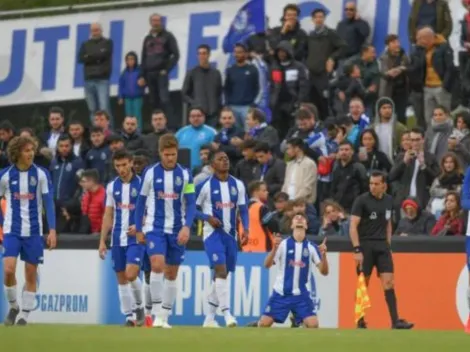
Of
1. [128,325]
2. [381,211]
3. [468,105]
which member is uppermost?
[468,105]

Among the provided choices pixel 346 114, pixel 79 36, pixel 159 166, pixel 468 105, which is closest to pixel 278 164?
pixel 346 114

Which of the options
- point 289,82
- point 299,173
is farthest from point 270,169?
point 289,82

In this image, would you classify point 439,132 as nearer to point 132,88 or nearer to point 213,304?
point 213,304

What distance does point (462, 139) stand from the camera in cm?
2512

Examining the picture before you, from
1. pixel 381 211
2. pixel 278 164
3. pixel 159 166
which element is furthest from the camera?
pixel 278 164

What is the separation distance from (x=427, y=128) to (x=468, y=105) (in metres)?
1.67

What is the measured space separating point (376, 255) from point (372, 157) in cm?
300

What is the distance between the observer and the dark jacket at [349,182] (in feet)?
82.7

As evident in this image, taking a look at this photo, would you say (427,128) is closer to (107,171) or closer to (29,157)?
(107,171)

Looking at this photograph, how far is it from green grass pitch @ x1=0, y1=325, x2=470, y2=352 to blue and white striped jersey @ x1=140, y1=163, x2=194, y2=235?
1354 millimetres

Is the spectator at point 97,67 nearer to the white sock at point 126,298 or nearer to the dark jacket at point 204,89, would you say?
the dark jacket at point 204,89

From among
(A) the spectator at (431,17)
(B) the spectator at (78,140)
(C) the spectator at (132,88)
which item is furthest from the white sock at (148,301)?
(C) the spectator at (132,88)

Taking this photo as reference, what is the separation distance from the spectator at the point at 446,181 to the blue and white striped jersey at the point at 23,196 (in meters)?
5.73

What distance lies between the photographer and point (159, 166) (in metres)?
21.0
